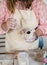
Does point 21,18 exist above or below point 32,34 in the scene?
above

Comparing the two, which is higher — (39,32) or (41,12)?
(41,12)

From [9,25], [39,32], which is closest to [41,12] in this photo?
[39,32]

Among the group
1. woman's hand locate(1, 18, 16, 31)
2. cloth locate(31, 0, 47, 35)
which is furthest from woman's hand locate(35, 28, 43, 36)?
woman's hand locate(1, 18, 16, 31)

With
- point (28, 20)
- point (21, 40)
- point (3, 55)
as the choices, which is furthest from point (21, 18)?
point (3, 55)

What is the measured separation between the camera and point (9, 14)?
145 cm

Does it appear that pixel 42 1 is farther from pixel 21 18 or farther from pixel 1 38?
pixel 1 38

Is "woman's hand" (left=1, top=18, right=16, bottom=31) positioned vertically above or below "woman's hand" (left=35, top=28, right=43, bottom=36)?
above

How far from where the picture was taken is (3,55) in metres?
1.46

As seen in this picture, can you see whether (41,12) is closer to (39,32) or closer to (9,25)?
(39,32)

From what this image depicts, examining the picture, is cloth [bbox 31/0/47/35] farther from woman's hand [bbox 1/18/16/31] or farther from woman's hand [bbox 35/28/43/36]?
woman's hand [bbox 1/18/16/31]

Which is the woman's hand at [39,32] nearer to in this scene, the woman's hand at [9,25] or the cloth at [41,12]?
the cloth at [41,12]

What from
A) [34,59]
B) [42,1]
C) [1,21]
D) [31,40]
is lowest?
[34,59]

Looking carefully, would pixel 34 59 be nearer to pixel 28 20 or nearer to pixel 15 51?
pixel 15 51

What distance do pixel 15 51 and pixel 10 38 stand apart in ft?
0.35
